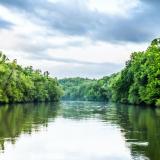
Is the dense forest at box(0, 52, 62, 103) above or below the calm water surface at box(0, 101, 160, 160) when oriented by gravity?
above

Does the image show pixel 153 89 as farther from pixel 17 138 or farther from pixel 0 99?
pixel 17 138

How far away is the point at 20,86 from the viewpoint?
431 ft

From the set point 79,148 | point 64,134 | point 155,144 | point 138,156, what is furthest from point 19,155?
point 64,134

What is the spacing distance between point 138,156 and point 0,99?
3364 inches

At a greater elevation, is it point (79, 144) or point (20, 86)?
point (20, 86)

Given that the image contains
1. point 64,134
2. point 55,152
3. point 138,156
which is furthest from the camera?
point 64,134

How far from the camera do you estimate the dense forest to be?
114562 millimetres

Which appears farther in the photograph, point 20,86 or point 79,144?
point 20,86

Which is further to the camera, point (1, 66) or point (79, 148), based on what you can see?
point (1, 66)

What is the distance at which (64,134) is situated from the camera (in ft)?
121

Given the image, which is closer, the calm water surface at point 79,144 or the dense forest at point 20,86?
the calm water surface at point 79,144

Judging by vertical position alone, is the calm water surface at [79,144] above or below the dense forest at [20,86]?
below

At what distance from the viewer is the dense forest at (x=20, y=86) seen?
4510 inches

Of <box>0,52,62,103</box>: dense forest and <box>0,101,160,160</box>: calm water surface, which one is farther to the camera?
<box>0,52,62,103</box>: dense forest
